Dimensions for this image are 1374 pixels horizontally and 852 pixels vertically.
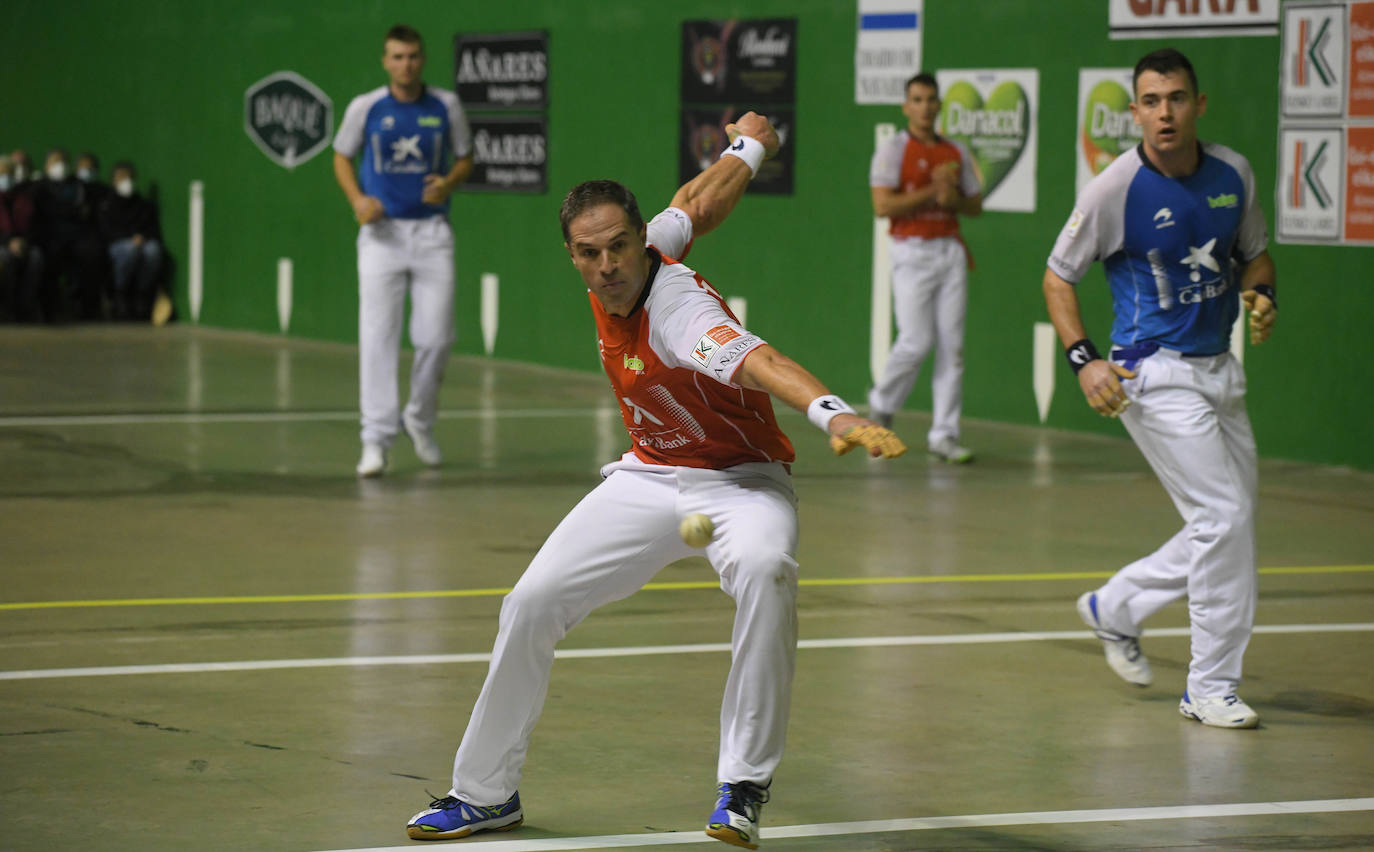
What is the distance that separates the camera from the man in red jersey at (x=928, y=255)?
44.4 ft

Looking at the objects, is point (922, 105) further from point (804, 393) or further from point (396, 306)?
point (804, 393)

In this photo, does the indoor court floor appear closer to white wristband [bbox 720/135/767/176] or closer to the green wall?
the green wall

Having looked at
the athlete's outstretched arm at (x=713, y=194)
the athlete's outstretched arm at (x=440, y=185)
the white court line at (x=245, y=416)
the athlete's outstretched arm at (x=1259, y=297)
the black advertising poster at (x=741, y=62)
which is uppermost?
the black advertising poster at (x=741, y=62)

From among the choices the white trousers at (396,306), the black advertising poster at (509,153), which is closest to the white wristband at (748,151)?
the white trousers at (396,306)

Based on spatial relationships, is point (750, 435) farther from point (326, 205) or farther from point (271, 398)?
point (326, 205)

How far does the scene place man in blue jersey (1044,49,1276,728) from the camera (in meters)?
7.00

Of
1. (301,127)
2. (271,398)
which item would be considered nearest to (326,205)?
(301,127)

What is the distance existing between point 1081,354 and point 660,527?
200 centimetres

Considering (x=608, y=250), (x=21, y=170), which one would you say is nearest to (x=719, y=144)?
(x=21, y=170)

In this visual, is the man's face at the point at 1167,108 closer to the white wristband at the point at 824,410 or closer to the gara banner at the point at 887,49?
the white wristband at the point at 824,410

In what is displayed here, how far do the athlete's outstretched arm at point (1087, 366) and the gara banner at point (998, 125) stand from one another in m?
8.09

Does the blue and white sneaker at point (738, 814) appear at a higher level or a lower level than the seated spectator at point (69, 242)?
lower

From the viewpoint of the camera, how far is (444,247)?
12766 mm

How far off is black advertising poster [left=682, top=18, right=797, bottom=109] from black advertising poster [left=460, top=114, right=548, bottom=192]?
2.03 m
